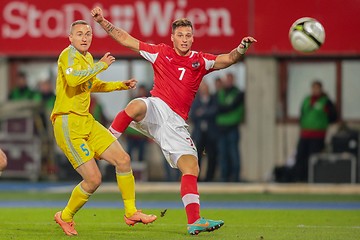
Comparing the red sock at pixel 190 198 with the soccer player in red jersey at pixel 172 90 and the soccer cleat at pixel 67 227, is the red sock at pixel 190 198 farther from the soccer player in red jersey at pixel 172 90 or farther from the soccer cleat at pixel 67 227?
the soccer cleat at pixel 67 227

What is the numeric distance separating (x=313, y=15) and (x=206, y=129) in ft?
11.0

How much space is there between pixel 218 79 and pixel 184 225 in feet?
34.4

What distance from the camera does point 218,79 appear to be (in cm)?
2398

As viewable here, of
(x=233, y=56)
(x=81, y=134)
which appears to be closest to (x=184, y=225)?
(x=81, y=134)

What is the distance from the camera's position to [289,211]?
1656cm

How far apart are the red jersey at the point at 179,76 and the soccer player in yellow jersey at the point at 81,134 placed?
0.73 m

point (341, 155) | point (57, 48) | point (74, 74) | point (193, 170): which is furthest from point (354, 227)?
point (57, 48)

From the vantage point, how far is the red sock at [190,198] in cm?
1203

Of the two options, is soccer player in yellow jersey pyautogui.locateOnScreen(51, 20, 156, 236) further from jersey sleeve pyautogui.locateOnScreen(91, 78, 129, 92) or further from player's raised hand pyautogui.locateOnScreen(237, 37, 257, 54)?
player's raised hand pyautogui.locateOnScreen(237, 37, 257, 54)

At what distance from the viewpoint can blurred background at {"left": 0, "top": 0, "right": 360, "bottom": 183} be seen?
22922mm

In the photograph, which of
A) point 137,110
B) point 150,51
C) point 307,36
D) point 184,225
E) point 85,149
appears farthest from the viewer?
point 307,36

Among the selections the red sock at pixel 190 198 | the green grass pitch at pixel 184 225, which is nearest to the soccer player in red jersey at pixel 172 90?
the red sock at pixel 190 198

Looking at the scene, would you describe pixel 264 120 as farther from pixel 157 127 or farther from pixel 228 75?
A: pixel 157 127

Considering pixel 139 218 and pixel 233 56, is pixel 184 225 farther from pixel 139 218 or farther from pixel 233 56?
pixel 233 56
